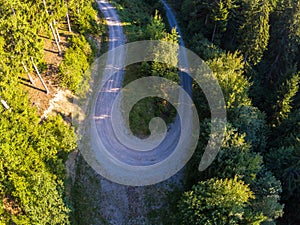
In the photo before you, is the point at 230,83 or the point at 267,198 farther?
the point at 230,83

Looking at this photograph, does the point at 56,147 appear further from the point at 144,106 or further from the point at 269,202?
the point at 269,202

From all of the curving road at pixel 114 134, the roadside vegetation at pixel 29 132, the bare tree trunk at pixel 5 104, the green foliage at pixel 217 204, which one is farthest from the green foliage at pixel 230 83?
the bare tree trunk at pixel 5 104

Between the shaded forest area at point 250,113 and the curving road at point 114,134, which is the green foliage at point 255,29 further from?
the curving road at point 114,134

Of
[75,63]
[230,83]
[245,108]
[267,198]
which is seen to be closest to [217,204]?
[267,198]

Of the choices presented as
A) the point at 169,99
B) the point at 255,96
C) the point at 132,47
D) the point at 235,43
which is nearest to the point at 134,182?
the point at 169,99

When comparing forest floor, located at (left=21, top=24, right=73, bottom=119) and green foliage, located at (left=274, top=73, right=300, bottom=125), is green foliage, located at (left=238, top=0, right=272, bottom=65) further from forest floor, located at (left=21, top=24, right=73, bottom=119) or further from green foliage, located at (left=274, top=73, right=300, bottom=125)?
forest floor, located at (left=21, top=24, right=73, bottom=119)

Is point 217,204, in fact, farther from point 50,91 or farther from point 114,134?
point 50,91

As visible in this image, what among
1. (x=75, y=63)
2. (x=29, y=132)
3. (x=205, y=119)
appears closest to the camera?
(x=29, y=132)
